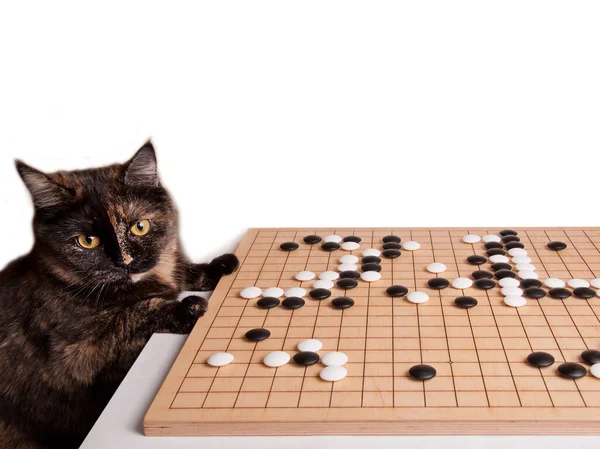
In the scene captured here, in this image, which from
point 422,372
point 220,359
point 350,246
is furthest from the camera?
point 350,246

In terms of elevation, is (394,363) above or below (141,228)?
below

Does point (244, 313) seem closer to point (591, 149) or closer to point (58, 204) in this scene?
point (58, 204)

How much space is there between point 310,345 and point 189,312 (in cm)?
35

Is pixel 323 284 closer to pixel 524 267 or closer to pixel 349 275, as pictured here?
pixel 349 275

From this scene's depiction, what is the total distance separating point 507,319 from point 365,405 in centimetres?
49

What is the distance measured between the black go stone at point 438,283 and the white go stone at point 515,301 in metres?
0.16

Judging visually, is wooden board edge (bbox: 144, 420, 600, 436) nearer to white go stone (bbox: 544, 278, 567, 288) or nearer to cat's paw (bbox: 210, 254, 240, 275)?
white go stone (bbox: 544, 278, 567, 288)

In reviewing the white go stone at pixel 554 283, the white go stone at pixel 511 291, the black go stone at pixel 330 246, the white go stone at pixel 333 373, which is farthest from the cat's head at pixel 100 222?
the white go stone at pixel 554 283

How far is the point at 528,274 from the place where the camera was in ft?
6.49

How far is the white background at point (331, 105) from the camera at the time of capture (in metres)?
2.34

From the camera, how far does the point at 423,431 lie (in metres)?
1.36

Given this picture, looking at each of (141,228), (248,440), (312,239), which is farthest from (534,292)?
(141,228)

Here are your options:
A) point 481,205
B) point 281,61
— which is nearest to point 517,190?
point 481,205

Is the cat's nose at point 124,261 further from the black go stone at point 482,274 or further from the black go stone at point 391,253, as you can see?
the black go stone at point 482,274
